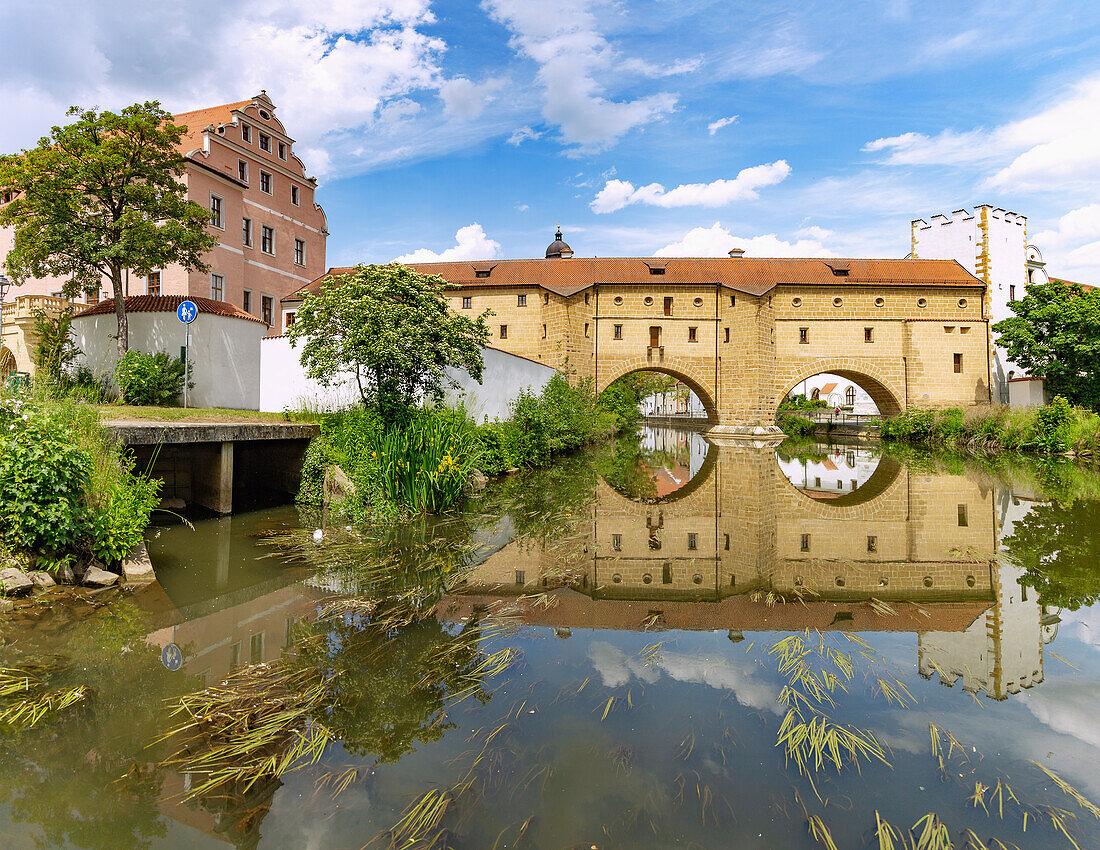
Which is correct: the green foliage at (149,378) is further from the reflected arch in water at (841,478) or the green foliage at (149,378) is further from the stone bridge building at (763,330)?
the stone bridge building at (763,330)

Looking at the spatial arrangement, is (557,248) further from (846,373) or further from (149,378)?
(149,378)

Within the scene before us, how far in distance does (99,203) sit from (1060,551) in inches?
868

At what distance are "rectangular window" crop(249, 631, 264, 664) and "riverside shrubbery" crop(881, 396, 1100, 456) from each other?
1021 inches

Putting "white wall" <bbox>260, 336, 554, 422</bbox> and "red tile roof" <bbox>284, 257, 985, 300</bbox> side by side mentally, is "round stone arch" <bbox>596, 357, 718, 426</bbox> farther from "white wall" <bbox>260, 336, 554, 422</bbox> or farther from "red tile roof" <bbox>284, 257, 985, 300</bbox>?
"white wall" <bbox>260, 336, 554, 422</bbox>

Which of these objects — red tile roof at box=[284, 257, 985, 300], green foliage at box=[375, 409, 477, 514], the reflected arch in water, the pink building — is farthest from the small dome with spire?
green foliage at box=[375, 409, 477, 514]

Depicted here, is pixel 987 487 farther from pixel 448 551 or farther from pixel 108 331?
pixel 108 331

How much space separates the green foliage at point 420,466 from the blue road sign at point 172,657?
5.16m

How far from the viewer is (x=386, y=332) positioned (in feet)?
34.5

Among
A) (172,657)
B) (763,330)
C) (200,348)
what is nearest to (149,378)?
(200,348)

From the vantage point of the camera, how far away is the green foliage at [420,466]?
9727 millimetres

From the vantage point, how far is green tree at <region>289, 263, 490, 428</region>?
1057 centimetres

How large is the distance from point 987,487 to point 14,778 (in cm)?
1698

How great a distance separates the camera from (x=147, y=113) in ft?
50.7

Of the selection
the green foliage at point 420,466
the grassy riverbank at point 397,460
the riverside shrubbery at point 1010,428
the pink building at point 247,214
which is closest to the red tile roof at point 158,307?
the grassy riverbank at point 397,460
